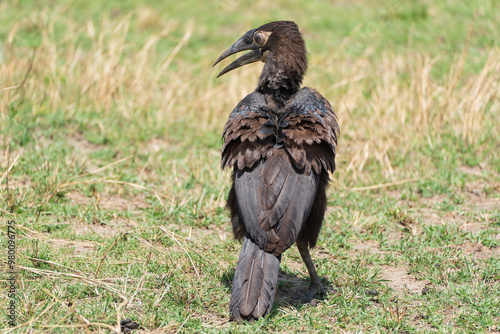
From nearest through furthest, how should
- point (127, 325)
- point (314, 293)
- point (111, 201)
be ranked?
point (127, 325) < point (314, 293) < point (111, 201)

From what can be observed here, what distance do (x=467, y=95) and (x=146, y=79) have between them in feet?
12.5

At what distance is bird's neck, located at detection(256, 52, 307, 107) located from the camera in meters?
4.10

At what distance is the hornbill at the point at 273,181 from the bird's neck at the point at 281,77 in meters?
0.01

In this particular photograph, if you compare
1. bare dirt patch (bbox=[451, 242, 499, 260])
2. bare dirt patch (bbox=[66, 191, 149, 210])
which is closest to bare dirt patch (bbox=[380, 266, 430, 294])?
bare dirt patch (bbox=[451, 242, 499, 260])

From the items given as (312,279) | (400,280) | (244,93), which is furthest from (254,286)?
(244,93)

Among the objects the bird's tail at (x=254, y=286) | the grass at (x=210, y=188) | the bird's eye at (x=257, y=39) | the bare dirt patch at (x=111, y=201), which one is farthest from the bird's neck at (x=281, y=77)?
the bare dirt patch at (x=111, y=201)

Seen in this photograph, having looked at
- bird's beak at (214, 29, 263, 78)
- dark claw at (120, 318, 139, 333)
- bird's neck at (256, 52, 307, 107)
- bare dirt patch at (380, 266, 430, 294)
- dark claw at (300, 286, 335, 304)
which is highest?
bird's beak at (214, 29, 263, 78)

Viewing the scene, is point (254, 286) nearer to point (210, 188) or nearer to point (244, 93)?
point (210, 188)

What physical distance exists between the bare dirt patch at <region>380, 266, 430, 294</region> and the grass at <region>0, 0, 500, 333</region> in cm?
1

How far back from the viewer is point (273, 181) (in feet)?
11.0

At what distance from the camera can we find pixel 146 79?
23.4 feet

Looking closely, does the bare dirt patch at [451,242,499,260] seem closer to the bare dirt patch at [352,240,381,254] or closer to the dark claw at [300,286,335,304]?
the bare dirt patch at [352,240,381,254]

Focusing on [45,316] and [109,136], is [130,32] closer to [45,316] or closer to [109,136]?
[109,136]

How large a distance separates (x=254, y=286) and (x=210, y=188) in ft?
7.23
